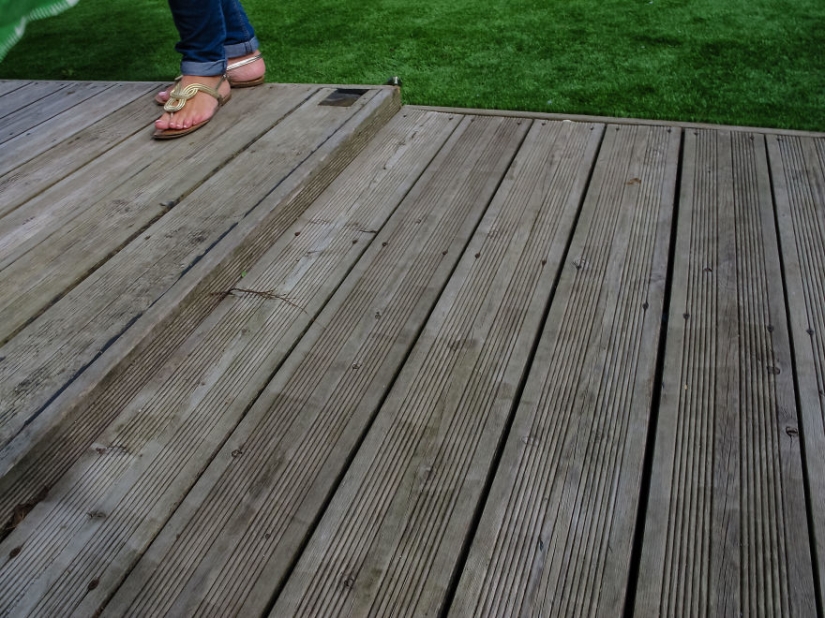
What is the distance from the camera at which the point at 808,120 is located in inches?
81.8

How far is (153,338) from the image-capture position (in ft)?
4.29

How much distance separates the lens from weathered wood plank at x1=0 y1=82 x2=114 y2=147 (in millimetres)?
2246

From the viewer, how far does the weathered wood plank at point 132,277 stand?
1201 millimetres

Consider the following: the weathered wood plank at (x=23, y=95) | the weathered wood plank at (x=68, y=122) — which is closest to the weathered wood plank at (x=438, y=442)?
the weathered wood plank at (x=68, y=122)

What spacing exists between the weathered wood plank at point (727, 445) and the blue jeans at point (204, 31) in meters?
1.57

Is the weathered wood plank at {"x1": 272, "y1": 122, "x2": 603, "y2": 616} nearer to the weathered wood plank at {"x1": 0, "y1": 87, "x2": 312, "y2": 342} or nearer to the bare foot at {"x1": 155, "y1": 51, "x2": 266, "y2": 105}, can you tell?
the weathered wood plank at {"x1": 0, "y1": 87, "x2": 312, "y2": 342}

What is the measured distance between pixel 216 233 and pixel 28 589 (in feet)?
2.87

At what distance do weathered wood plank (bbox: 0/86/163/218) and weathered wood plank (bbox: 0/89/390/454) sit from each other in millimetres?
323

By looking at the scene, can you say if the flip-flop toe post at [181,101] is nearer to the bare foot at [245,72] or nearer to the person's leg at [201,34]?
the person's leg at [201,34]

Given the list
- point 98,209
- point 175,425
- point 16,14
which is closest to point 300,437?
point 175,425

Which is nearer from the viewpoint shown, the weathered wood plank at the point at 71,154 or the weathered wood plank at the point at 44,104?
the weathered wood plank at the point at 71,154

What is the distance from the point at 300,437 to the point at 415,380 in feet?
0.77

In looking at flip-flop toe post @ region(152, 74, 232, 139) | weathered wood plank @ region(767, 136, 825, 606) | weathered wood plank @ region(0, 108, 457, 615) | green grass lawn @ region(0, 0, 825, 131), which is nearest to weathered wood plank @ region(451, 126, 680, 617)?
weathered wood plank @ region(767, 136, 825, 606)

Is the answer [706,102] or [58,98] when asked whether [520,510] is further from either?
[58,98]
